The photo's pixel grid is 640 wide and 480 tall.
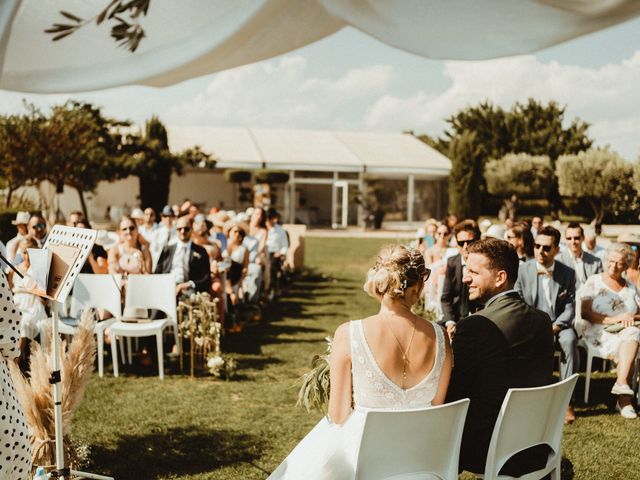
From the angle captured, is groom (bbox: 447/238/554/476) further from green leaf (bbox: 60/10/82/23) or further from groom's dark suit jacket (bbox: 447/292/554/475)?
green leaf (bbox: 60/10/82/23)

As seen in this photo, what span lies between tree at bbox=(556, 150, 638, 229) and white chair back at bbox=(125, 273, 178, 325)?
26.9 metres

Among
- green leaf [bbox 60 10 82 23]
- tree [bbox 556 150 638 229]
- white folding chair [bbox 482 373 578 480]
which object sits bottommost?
white folding chair [bbox 482 373 578 480]

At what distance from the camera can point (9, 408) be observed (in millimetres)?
2254

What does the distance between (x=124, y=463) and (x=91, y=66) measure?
3003 millimetres

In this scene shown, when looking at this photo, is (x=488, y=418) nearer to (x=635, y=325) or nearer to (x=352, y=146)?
(x=635, y=325)

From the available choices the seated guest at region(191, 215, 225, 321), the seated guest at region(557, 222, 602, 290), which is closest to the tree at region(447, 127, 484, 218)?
the seated guest at region(191, 215, 225, 321)

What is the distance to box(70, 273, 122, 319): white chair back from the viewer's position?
657 centimetres

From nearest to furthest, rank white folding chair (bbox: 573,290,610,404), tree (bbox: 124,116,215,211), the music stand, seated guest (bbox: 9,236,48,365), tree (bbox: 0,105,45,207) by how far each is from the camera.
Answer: the music stand → white folding chair (bbox: 573,290,610,404) → seated guest (bbox: 9,236,48,365) → tree (bbox: 0,105,45,207) → tree (bbox: 124,116,215,211)

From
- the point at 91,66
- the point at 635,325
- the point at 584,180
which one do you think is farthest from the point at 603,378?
the point at 584,180

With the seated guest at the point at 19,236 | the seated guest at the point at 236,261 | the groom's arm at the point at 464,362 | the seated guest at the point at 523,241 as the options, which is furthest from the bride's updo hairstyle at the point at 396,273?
the seated guest at the point at 236,261

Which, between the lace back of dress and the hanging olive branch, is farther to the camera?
the lace back of dress

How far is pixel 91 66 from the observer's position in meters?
2.14

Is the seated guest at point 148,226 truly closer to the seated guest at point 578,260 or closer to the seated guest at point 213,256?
the seated guest at point 213,256

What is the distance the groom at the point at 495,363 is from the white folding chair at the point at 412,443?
1.14ft
